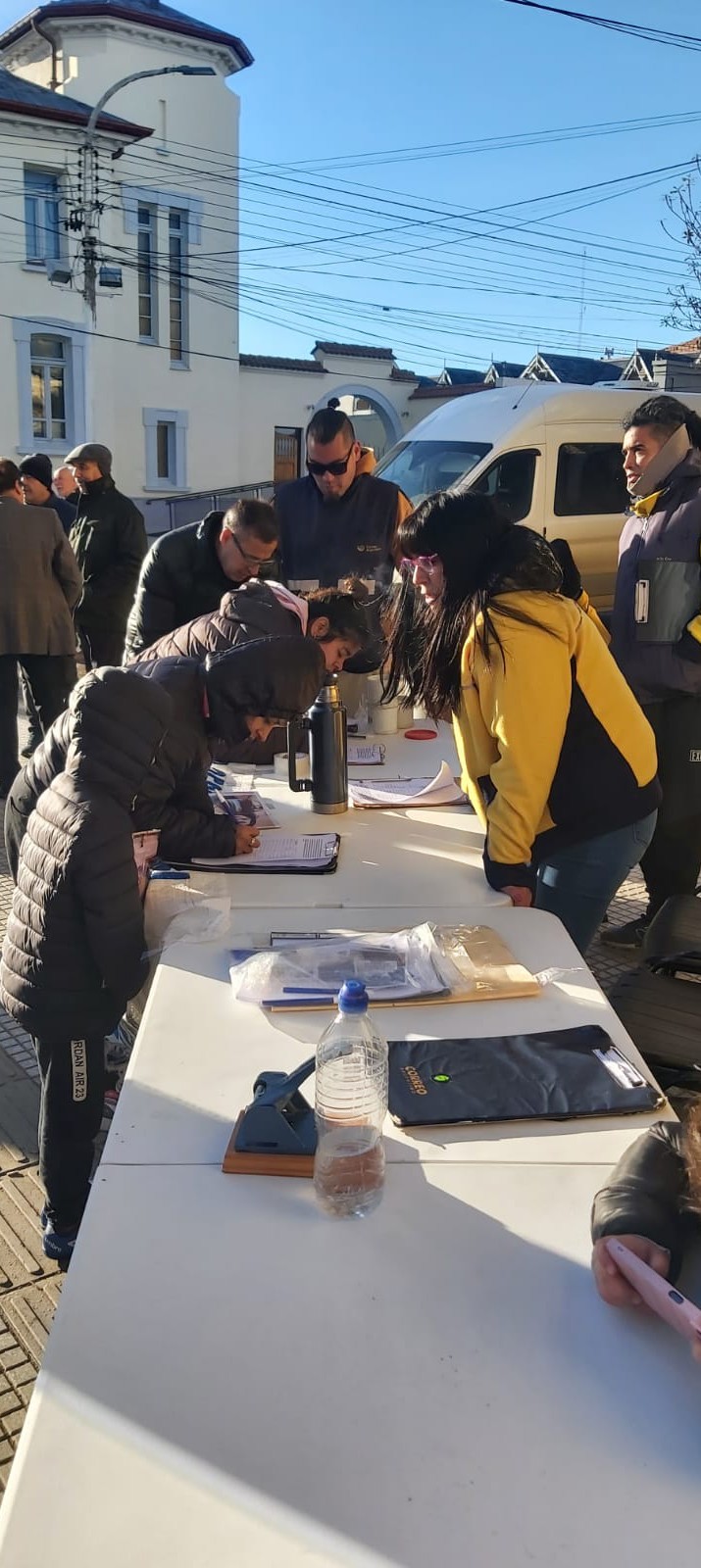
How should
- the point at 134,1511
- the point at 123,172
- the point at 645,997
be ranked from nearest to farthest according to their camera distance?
1. the point at 134,1511
2. the point at 645,997
3. the point at 123,172

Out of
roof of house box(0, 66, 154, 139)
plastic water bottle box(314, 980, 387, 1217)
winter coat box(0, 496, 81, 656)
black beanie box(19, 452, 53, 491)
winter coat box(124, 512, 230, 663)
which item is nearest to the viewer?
plastic water bottle box(314, 980, 387, 1217)

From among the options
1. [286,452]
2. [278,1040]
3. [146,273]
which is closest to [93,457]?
[278,1040]

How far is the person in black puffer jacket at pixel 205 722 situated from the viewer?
221cm

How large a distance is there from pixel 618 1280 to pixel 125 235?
19.2 meters

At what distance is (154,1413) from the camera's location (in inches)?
36.3

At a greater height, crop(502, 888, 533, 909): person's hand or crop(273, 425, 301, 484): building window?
crop(273, 425, 301, 484): building window

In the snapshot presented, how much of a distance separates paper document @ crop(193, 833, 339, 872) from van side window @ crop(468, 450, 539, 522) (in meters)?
6.11

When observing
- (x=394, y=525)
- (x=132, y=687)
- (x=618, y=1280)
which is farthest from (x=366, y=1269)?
(x=394, y=525)

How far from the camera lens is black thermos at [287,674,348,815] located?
2.67m

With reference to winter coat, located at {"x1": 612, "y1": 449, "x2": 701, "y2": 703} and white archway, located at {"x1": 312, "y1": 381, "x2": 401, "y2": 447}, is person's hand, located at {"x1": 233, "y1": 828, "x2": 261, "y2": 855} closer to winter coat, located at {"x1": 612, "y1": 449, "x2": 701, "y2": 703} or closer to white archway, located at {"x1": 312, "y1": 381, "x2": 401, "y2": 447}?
winter coat, located at {"x1": 612, "y1": 449, "x2": 701, "y2": 703}

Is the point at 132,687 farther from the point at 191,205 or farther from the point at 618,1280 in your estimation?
the point at 191,205

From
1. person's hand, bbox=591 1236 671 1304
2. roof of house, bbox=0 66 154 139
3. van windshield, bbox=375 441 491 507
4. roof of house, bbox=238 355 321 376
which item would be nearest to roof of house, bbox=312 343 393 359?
roof of house, bbox=238 355 321 376

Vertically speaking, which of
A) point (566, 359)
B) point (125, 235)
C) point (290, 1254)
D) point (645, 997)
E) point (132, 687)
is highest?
point (125, 235)

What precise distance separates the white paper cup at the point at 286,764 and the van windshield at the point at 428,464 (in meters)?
5.02
